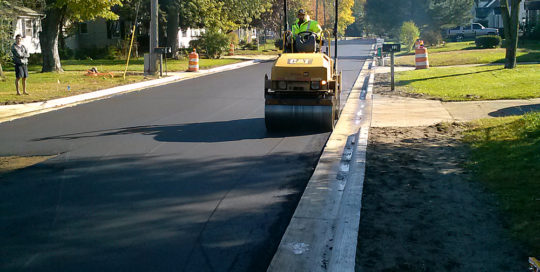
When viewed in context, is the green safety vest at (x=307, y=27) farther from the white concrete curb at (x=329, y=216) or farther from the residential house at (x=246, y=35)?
the residential house at (x=246, y=35)

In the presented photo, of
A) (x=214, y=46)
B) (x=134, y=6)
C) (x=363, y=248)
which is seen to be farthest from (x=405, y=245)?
(x=214, y=46)

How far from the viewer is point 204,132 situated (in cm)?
1254

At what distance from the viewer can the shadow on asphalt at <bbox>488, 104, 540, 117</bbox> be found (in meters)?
13.2

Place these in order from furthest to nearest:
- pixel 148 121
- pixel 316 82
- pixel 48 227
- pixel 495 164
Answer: pixel 148 121 → pixel 316 82 → pixel 495 164 → pixel 48 227

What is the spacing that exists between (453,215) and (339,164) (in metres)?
3.10

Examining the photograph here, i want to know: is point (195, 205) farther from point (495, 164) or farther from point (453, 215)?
point (495, 164)

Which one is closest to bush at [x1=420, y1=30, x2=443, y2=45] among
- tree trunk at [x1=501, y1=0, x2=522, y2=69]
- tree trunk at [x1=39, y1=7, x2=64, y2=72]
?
tree trunk at [x1=501, y1=0, x2=522, y2=69]

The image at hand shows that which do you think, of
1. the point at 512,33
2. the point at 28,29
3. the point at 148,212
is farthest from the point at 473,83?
the point at 28,29

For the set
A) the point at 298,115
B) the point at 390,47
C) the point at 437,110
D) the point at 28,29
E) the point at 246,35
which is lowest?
the point at 437,110

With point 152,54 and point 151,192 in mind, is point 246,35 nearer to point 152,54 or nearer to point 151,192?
point 152,54

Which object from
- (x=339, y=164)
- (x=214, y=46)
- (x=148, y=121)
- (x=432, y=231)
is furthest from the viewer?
(x=214, y=46)

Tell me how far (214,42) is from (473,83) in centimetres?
2874

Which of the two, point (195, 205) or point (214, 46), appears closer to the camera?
point (195, 205)

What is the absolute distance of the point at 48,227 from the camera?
655 cm
